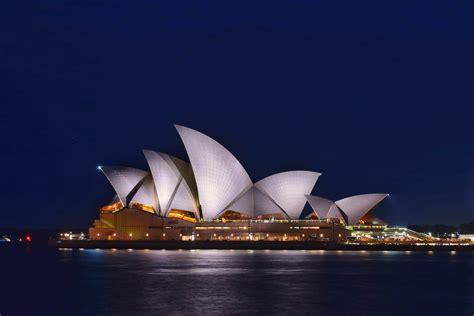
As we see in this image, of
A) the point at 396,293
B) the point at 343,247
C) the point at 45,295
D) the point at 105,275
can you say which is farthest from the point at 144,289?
the point at 343,247

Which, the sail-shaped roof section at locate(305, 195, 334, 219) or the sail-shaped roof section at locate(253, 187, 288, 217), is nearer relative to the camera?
the sail-shaped roof section at locate(253, 187, 288, 217)

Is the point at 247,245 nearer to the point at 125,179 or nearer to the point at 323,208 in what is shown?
the point at 323,208

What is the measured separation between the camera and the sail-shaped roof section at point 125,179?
8650 cm

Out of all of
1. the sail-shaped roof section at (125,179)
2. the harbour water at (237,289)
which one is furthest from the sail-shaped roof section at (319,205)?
the harbour water at (237,289)

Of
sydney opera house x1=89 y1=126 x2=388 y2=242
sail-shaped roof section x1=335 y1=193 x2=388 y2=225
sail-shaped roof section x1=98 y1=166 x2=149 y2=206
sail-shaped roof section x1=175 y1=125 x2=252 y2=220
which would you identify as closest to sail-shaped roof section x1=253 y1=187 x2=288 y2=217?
sydney opera house x1=89 y1=126 x2=388 y2=242

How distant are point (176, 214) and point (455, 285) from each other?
1958 inches

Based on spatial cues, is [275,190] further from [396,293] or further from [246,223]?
[396,293]

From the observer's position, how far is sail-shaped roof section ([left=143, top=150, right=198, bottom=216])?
3250 inches

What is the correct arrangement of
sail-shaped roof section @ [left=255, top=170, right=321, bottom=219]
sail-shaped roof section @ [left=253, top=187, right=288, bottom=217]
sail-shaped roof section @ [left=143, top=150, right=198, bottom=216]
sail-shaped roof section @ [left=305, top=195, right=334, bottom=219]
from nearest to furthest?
1. sail-shaped roof section @ [left=143, top=150, right=198, bottom=216]
2. sail-shaped roof section @ [left=255, top=170, right=321, bottom=219]
3. sail-shaped roof section @ [left=253, top=187, right=288, bottom=217]
4. sail-shaped roof section @ [left=305, top=195, right=334, bottom=219]

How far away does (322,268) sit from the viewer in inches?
2121

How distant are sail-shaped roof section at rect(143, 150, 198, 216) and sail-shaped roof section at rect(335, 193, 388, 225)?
18.5m

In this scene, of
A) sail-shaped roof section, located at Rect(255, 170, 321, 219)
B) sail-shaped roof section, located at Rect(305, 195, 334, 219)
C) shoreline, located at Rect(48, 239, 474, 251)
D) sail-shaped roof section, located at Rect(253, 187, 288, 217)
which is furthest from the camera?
sail-shaped roof section, located at Rect(305, 195, 334, 219)

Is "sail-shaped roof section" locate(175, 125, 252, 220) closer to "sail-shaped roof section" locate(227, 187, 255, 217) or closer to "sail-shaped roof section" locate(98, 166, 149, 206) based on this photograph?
"sail-shaped roof section" locate(227, 187, 255, 217)

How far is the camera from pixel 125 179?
86.8m
